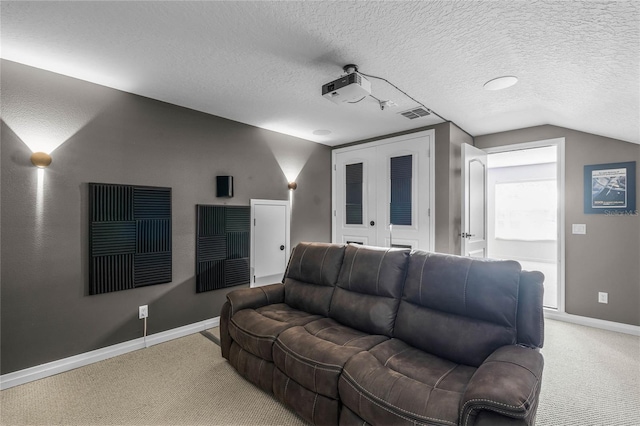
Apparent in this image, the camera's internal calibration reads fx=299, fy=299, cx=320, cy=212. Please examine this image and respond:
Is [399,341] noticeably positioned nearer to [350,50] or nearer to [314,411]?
[314,411]

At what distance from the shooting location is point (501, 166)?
663cm

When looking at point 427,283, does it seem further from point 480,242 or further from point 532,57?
point 480,242

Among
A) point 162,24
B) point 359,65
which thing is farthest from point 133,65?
point 359,65

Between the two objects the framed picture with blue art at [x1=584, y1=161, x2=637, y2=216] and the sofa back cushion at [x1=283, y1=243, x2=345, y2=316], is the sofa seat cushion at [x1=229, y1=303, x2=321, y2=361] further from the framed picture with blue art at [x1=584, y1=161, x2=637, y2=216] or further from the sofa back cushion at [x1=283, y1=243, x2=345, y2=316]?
the framed picture with blue art at [x1=584, y1=161, x2=637, y2=216]

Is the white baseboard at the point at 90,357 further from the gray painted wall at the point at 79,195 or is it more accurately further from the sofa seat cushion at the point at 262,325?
the sofa seat cushion at the point at 262,325

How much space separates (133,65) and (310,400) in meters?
2.79

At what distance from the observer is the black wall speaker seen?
140 inches

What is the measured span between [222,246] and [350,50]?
102 inches

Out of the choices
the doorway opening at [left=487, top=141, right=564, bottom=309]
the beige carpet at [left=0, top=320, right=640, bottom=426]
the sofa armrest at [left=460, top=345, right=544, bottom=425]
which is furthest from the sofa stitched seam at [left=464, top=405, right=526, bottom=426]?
the doorway opening at [left=487, top=141, right=564, bottom=309]

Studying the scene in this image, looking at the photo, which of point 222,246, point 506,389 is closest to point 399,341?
point 506,389

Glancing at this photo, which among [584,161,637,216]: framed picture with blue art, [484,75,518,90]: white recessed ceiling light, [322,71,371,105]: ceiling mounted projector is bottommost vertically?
[584,161,637,216]: framed picture with blue art

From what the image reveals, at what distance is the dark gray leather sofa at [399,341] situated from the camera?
134 centimetres

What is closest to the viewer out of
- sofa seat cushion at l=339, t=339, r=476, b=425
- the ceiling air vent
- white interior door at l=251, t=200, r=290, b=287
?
sofa seat cushion at l=339, t=339, r=476, b=425

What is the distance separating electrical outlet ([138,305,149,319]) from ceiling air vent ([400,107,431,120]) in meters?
3.50
